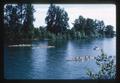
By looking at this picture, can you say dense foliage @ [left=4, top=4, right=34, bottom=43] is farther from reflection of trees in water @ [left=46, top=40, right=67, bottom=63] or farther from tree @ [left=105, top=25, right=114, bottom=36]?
tree @ [left=105, top=25, right=114, bottom=36]

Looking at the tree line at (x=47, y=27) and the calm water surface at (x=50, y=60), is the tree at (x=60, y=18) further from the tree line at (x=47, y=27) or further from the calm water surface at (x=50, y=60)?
the calm water surface at (x=50, y=60)

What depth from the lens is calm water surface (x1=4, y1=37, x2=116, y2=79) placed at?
3.14 meters

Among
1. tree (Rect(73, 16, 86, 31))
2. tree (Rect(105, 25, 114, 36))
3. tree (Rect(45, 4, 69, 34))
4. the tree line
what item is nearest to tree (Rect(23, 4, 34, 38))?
the tree line

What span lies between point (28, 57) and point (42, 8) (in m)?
0.43

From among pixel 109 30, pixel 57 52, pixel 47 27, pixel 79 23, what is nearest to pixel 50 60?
pixel 57 52

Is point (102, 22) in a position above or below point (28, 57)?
above

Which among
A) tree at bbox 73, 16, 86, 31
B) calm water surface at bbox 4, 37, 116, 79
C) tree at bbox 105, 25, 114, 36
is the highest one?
tree at bbox 73, 16, 86, 31

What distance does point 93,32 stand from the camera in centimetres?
317

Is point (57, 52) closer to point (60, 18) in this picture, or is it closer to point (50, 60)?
point (50, 60)

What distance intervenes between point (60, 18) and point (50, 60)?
1.23ft

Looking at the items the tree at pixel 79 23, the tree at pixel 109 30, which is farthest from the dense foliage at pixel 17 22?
the tree at pixel 109 30

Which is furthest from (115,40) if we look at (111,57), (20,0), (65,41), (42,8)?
(20,0)

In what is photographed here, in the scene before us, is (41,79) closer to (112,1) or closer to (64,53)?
(64,53)

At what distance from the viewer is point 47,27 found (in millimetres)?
3184
